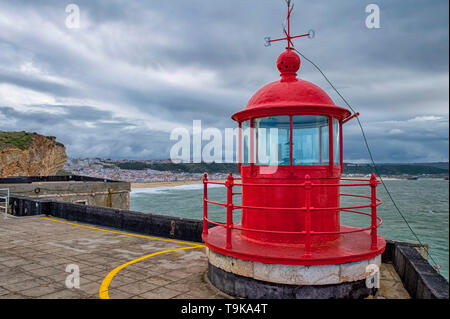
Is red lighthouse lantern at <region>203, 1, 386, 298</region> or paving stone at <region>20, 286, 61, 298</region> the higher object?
red lighthouse lantern at <region>203, 1, 386, 298</region>

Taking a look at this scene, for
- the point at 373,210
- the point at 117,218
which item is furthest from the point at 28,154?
the point at 373,210

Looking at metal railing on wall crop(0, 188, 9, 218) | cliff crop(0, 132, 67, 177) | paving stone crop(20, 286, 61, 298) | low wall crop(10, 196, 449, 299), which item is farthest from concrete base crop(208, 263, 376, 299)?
cliff crop(0, 132, 67, 177)

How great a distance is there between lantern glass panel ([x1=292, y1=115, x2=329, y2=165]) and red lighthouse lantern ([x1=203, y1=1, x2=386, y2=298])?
0.05ft

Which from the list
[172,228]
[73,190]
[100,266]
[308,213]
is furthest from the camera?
[73,190]

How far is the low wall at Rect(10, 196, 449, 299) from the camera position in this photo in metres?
4.39

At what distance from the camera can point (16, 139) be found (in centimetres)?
4919

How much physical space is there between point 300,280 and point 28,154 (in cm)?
5343

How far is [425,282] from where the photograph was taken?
4.23 m

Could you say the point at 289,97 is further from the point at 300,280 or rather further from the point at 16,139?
the point at 16,139

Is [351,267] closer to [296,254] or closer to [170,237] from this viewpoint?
[296,254]

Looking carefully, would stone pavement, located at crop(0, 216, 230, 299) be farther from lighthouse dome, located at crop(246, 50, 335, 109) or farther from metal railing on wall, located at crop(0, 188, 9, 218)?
lighthouse dome, located at crop(246, 50, 335, 109)

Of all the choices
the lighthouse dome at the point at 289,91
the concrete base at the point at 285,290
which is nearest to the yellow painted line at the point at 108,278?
the concrete base at the point at 285,290
